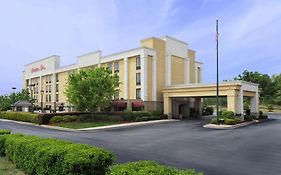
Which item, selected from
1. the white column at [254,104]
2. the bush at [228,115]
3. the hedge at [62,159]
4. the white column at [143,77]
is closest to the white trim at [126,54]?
the white column at [143,77]

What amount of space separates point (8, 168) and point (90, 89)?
2713 cm

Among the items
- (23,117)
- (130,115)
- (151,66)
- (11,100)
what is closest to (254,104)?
(151,66)

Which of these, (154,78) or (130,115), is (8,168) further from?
(154,78)

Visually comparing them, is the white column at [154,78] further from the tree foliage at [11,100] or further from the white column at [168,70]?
the tree foliage at [11,100]

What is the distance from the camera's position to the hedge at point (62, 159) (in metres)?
7.03

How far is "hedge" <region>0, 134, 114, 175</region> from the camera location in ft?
23.1

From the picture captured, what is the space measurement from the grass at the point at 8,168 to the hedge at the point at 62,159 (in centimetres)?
23

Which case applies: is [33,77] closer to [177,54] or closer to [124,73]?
[124,73]

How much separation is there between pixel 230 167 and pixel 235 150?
4490 millimetres

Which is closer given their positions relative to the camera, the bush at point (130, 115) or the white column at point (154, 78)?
the bush at point (130, 115)

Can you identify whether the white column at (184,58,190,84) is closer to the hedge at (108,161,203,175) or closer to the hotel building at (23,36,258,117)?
the hotel building at (23,36,258,117)

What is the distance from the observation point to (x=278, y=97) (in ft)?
253

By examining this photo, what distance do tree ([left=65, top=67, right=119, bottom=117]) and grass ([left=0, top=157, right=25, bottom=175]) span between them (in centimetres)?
2558

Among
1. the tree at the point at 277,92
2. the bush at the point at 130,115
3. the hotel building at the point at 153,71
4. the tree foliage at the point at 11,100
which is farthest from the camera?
the tree at the point at 277,92
